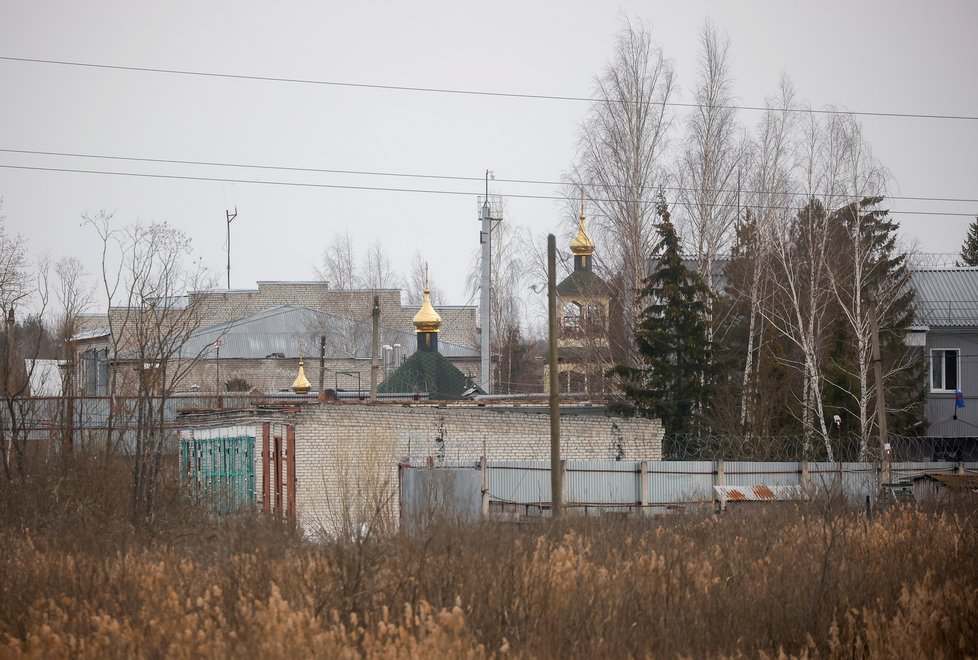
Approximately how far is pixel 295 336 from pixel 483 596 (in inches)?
1863

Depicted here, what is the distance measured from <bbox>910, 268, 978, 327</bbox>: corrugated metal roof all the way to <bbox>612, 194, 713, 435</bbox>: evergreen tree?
1124cm

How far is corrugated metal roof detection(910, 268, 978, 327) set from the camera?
3738 cm

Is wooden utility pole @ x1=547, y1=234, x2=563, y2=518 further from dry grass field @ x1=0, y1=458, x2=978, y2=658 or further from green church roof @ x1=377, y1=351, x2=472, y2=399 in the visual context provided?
green church roof @ x1=377, y1=351, x2=472, y2=399

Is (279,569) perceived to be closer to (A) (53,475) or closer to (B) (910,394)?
(A) (53,475)

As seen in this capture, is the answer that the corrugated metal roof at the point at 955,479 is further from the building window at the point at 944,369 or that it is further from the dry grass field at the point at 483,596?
the building window at the point at 944,369

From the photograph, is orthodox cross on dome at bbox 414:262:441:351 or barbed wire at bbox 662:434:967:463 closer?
barbed wire at bbox 662:434:967:463

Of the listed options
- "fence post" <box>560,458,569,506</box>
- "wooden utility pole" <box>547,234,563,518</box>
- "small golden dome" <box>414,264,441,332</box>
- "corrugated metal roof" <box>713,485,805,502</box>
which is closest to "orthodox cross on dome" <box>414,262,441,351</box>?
"small golden dome" <box>414,264,441,332</box>

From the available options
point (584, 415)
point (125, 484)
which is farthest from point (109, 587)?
point (584, 415)

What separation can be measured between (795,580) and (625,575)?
179cm

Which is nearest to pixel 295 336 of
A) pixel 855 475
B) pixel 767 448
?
pixel 767 448

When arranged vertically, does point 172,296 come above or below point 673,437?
above

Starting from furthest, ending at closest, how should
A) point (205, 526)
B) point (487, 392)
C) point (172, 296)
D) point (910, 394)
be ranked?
1. point (487, 392)
2. point (910, 394)
3. point (172, 296)
4. point (205, 526)

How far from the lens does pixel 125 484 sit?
19812 millimetres

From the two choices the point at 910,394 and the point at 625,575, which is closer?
the point at 625,575
